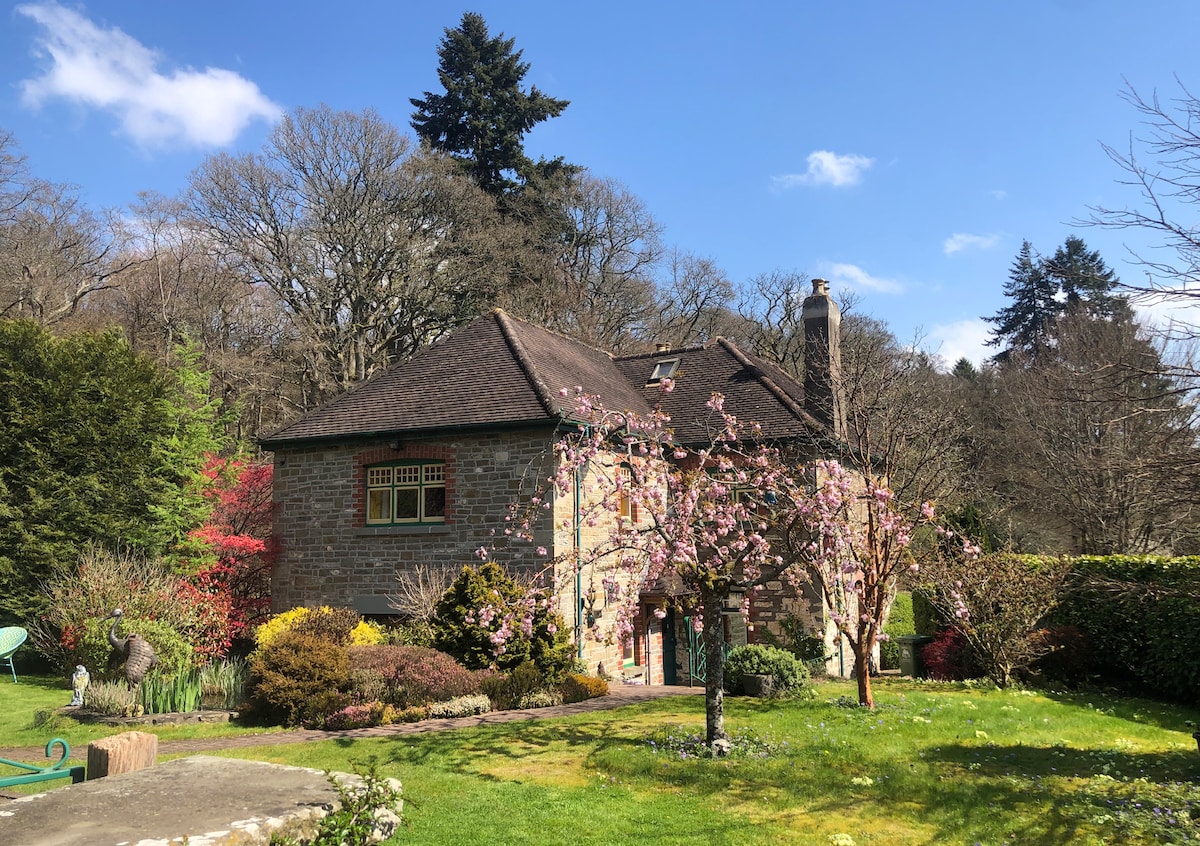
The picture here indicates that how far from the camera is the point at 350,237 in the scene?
97.2ft

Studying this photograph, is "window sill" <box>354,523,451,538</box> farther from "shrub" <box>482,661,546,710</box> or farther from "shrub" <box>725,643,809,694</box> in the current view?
"shrub" <box>725,643,809,694</box>

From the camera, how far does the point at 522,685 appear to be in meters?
11.5

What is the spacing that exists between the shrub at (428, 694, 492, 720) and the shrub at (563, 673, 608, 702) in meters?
1.29

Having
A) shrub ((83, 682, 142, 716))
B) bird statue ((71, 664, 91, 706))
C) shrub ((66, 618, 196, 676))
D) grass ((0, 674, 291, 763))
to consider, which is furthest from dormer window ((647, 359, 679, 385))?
bird statue ((71, 664, 91, 706))

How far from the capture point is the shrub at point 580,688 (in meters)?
11.8

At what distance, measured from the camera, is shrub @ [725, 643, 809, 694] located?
11.3 metres

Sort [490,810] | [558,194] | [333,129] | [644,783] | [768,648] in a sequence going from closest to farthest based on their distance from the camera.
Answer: [490,810] → [644,783] → [768,648] → [333,129] → [558,194]

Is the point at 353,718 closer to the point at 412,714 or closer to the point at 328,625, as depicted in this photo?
the point at 412,714

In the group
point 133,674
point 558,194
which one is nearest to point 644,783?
point 133,674

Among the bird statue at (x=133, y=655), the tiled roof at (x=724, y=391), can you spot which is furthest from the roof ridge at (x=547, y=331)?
the bird statue at (x=133, y=655)

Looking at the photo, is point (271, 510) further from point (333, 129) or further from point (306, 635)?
point (333, 129)

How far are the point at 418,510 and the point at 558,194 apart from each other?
80.6 ft

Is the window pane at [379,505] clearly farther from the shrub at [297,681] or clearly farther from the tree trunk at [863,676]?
the tree trunk at [863,676]

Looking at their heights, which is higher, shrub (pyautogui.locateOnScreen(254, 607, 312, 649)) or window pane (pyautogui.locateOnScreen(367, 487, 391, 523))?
window pane (pyautogui.locateOnScreen(367, 487, 391, 523))
